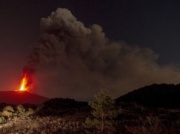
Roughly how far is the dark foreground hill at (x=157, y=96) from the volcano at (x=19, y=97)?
174 feet

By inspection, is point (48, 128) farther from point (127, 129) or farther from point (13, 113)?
point (13, 113)

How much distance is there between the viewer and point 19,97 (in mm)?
142875

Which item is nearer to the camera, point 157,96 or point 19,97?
point 157,96

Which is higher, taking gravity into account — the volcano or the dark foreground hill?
the volcano

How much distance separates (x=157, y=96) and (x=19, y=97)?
70.7 metres

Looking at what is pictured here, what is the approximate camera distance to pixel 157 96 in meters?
87.8

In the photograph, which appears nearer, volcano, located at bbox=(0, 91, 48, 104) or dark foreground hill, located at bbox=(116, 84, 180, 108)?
dark foreground hill, located at bbox=(116, 84, 180, 108)

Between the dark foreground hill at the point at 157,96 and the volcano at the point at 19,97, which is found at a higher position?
the volcano at the point at 19,97

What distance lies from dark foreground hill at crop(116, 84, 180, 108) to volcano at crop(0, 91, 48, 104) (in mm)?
53059

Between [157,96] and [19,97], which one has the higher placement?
[19,97]

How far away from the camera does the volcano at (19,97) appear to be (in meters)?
140

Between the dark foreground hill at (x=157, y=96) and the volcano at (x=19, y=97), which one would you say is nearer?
the dark foreground hill at (x=157, y=96)

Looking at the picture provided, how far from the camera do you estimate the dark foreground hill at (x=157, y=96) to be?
81.1 metres

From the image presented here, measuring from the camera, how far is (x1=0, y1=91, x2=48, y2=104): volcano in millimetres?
140375
